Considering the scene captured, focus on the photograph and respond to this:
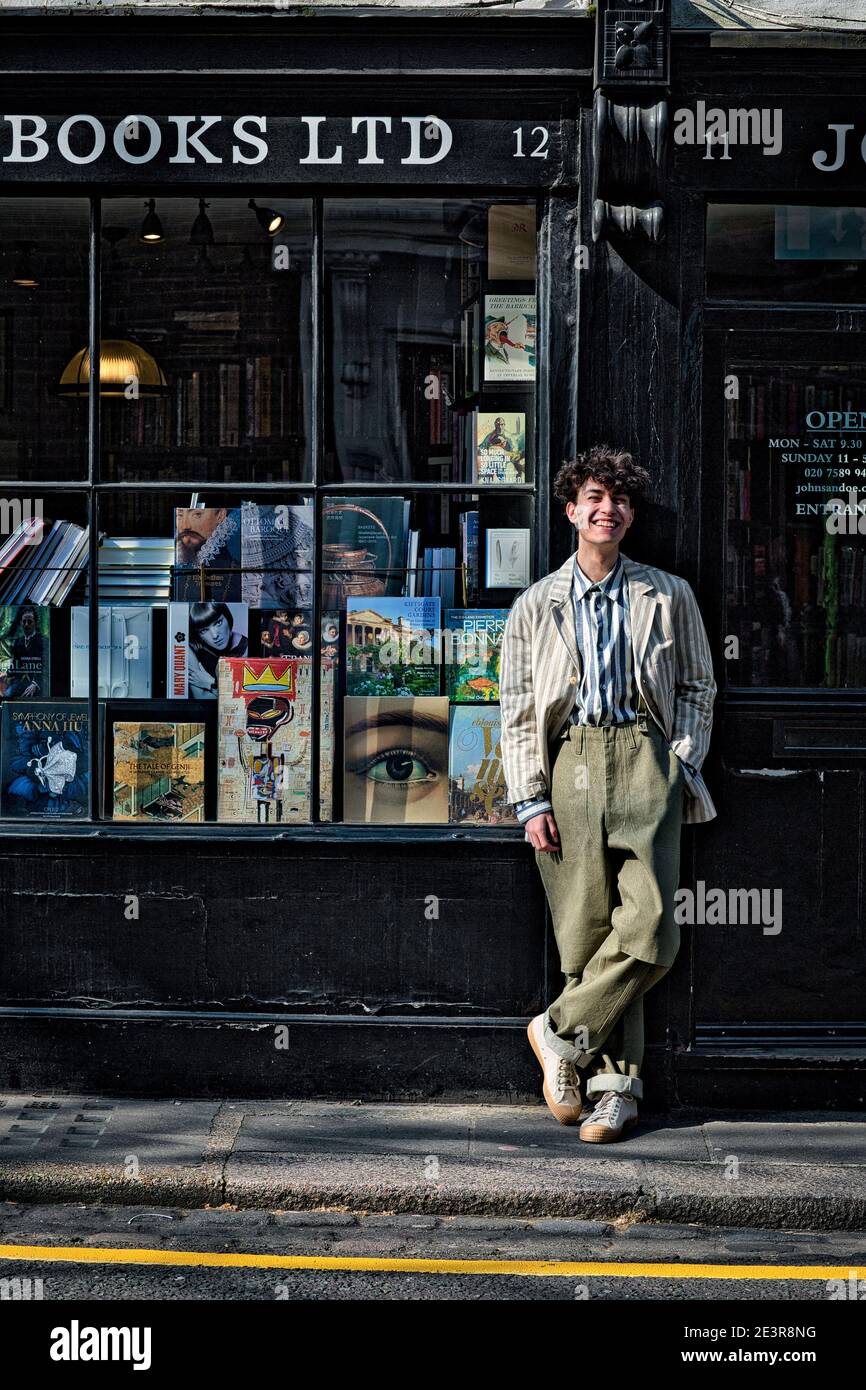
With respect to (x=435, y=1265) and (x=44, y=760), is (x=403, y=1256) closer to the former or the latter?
(x=435, y=1265)

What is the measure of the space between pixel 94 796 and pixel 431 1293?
271cm

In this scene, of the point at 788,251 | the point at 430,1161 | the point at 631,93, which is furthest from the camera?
the point at 788,251

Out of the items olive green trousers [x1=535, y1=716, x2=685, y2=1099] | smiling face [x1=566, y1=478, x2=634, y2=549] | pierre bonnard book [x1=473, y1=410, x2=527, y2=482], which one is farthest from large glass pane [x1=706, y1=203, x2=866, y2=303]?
olive green trousers [x1=535, y1=716, x2=685, y2=1099]

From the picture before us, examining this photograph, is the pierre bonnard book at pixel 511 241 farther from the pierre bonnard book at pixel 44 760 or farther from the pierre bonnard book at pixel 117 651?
the pierre bonnard book at pixel 44 760

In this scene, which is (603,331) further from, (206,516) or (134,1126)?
(134,1126)

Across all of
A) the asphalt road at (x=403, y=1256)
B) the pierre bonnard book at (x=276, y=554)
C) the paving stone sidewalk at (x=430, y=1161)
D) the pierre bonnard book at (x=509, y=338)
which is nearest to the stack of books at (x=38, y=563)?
the pierre bonnard book at (x=276, y=554)

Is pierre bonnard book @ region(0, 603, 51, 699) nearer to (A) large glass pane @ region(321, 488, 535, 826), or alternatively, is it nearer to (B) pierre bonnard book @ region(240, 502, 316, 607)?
(B) pierre bonnard book @ region(240, 502, 316, 607)

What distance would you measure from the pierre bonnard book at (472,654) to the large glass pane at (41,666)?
1497 mm

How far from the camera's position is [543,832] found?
5855 mm

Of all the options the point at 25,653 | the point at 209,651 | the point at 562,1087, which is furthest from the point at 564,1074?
the point at 25,653

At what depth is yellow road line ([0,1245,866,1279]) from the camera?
4.68 metres

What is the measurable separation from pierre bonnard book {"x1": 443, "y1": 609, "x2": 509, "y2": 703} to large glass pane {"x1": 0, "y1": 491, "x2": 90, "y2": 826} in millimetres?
1497

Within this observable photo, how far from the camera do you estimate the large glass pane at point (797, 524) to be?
6293mm

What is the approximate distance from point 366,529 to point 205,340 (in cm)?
102
